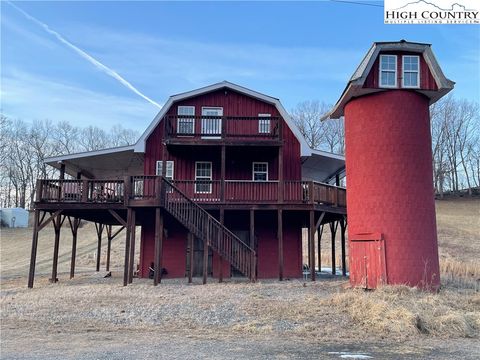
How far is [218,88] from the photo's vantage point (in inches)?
900

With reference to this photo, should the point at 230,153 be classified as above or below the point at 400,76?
below

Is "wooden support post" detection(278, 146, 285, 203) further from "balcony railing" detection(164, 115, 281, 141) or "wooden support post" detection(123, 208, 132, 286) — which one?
"wooden support post" detection(123, 208, 132, 286)

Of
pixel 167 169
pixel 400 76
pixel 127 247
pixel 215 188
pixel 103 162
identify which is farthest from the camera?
pixel 103 162

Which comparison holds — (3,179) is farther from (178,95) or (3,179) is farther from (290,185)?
(290,185)

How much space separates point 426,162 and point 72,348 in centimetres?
1299

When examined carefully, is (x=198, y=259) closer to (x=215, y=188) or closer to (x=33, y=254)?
(x=215, y=188)

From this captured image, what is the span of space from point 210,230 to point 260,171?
17.1 feet

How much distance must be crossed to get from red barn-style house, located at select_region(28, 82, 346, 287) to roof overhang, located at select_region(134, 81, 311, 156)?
0.05m

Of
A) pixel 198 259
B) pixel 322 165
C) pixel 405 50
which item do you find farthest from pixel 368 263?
pixel 322 165

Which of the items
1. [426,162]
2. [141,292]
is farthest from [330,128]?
[141,292]

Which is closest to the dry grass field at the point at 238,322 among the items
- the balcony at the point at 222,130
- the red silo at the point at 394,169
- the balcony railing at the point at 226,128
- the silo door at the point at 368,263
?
the silo door at the point at 368,263

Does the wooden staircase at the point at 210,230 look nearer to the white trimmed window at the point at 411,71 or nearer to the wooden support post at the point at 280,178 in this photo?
the wooden support post at the point at 280,178

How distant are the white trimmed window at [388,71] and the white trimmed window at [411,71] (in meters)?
0.32

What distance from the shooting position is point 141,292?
15.7 metres
